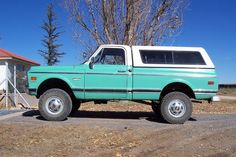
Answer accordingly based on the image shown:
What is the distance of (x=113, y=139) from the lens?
8.20 meters

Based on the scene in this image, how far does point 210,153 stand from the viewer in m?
7.14

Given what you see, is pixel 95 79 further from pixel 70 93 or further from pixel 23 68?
pixel 23 68

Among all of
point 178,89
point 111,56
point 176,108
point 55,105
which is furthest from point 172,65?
point 55,105

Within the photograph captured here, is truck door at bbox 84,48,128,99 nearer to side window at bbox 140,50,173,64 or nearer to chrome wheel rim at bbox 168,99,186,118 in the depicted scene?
side window at bbox 140,50,173,64

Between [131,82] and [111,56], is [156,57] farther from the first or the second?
[111,56]

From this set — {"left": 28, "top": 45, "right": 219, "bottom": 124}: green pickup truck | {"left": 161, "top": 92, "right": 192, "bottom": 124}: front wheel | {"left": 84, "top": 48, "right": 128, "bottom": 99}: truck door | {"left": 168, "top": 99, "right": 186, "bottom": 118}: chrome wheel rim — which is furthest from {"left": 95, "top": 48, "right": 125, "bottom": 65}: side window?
{"left": 168, "top": 99, "right": 186, "bottom": 118}: chrome wheel rim

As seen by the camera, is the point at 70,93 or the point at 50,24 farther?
the point at 50,24

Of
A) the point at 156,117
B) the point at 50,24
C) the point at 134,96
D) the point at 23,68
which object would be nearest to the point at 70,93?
the point at 134,96

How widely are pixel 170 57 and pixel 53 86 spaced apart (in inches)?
131

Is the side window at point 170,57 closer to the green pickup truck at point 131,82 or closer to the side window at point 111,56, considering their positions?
the green pickup truck at point 131,82

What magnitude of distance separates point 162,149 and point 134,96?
338 centimetres

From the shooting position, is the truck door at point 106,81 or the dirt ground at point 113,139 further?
the truck door at point 106,81

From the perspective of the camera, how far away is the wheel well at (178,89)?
1077 cm

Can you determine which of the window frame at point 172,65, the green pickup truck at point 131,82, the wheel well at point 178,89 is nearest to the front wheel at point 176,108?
the green pickup truck at point 131,82
